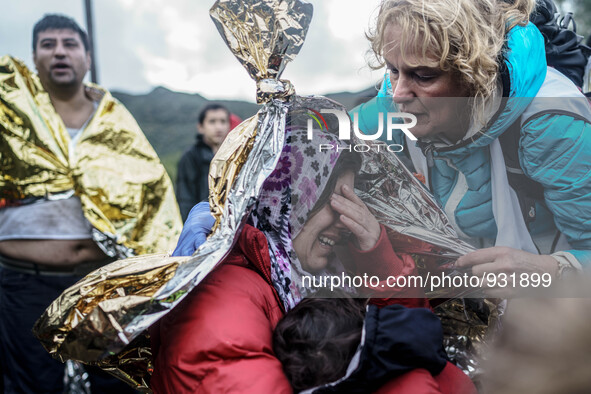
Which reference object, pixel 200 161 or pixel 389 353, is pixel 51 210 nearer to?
pixel 200 161

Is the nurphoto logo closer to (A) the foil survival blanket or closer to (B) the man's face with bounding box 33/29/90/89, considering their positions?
(A) the foil survival blanket

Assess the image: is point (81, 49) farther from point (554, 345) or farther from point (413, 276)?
point (554, 345)

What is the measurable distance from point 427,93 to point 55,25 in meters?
2.35

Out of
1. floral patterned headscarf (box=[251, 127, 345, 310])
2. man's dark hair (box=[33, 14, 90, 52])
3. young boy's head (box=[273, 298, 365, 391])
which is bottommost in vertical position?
young boy's head (box=[273, 298, 365, 391])

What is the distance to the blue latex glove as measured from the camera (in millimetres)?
1353

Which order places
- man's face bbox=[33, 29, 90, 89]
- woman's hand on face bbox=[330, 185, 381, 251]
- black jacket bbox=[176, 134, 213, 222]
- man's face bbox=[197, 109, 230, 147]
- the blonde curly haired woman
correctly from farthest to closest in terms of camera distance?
man's face bbox=[197, 109, 230, 147] → black jacket bbox=[176, 134, 213, 222] → man's face bbox=[33, 29, 90, 89] → woman's hand on face bbox=[330, 185, 381, 251] → the blonde curly haired woman

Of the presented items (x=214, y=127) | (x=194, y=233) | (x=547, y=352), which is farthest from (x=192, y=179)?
(x=547, y=352)

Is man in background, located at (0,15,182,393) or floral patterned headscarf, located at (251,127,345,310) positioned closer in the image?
floral patterned headscarf, located at (251,127,345,310)

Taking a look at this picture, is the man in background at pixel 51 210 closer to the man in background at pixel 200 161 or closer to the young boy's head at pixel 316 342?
the man in background at pixel 200 161

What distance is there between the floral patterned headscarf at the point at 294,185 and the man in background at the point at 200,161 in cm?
259

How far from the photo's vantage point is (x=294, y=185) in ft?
4.61

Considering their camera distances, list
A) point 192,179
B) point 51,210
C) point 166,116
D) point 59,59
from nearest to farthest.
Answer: point 51,210 < point 59,59 < point 192,179 < point 166,116

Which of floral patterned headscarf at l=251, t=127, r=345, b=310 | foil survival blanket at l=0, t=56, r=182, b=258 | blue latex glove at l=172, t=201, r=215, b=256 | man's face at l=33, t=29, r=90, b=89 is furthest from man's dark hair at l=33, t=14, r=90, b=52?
floral patterned headscarf at l=251, t=127, r=345, b=310

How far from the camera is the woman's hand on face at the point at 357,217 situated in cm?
138
